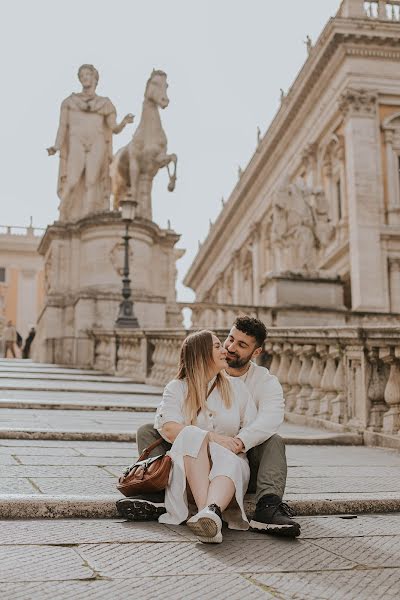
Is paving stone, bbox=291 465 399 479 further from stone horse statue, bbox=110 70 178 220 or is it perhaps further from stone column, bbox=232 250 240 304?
stone column, bbox=232 250 240 304

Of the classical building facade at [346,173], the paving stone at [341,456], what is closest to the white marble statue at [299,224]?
the classical building facade at [346,173]

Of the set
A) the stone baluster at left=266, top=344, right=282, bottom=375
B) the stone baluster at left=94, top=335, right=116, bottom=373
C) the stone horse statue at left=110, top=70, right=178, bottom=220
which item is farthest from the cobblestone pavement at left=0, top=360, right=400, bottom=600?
the stone horse statue at left=110, top=70, right=178, bottom=220

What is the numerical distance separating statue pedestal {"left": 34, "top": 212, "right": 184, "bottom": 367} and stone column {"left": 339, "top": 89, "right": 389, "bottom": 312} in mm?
9111

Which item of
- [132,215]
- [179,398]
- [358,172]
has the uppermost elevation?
[358,172]

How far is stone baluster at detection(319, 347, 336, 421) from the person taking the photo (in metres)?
7.24

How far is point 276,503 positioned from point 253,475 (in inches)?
19.3

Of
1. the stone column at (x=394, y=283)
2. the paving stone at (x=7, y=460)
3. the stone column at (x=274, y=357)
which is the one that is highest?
the stone column at (x=394, y=283)

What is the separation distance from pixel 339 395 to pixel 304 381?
2.36 feet

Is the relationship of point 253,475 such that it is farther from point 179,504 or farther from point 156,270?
point 156,270

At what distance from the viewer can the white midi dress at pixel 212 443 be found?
3.54 m

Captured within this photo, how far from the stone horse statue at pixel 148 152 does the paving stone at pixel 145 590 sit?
16436mm

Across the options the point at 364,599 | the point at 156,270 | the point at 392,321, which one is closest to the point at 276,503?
the point at 364,599

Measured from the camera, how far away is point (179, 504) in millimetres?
3543

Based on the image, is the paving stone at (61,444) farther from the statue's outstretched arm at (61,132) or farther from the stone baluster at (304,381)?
the statue's outstretched arm at (61,132)
